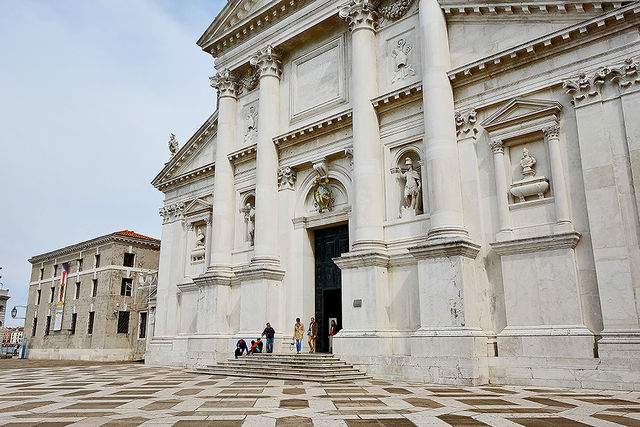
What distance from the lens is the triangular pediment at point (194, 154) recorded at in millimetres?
29750

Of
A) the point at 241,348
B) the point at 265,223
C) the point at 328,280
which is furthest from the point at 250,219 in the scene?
the point at 241,348

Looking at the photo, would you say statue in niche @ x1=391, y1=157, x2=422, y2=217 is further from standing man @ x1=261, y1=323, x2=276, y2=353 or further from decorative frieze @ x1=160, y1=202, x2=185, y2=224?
decorative frieze @ x1=160, y1=202, x2=185, y2=224

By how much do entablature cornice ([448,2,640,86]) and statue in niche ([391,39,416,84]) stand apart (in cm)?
242

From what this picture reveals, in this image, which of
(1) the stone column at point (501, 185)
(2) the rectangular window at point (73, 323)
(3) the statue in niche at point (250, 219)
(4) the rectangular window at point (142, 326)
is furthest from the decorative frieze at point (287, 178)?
(2) the rectangular window at point (73, 323)

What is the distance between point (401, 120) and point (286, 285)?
29.3 ft

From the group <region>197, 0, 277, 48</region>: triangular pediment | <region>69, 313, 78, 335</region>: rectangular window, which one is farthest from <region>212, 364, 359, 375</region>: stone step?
<region>69, 313, 78, 335</region>: rectangular window

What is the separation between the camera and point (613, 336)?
14.1 meters

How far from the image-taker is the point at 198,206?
96.6ft

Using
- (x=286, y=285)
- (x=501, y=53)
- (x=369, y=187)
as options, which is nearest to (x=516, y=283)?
(x=369, y=187)

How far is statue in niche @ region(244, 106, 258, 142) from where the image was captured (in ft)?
88.2

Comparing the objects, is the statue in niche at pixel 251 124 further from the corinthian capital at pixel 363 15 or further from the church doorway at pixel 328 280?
the corinthian capital at pixel 363 15

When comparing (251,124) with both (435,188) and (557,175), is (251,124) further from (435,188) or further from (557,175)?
(557,175)

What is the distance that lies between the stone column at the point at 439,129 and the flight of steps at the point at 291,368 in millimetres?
5579

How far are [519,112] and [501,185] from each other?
2.56 metres
